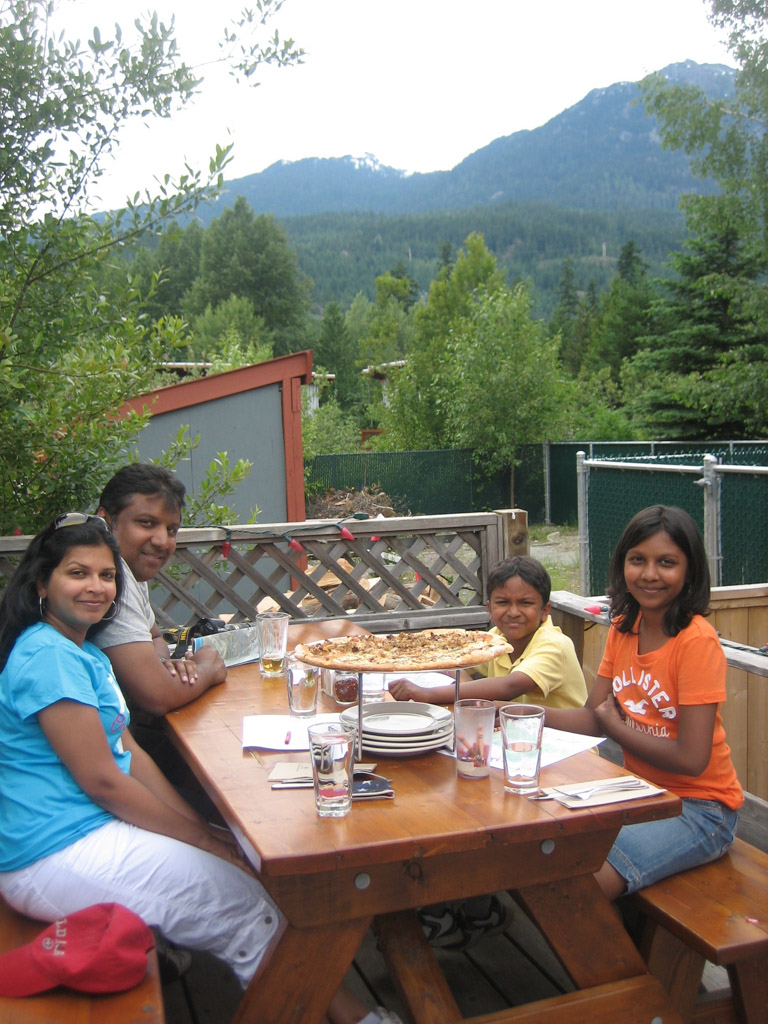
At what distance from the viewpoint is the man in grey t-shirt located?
2.70 metres

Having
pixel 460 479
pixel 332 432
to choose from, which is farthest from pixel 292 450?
pixel 332 432

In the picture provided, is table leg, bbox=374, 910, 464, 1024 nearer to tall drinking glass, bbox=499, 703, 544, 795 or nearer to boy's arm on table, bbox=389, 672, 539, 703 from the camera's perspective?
tall drinking glass, bbox=499, 703, 544, 795

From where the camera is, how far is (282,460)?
9.08 meters

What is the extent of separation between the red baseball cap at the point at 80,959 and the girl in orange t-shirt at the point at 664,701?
113 centimetres

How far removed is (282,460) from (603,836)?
737 centimetres

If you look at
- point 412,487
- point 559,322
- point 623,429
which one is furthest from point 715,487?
point 559,322

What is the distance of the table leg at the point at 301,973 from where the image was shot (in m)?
1.85

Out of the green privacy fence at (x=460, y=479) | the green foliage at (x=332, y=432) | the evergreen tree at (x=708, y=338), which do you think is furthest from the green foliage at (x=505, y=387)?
the green foliage at (x=332, y=432)

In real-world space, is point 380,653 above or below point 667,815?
above

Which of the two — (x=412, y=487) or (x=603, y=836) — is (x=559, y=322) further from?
(x=603, y=836)

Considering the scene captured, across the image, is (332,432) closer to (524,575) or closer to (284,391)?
(284,391)

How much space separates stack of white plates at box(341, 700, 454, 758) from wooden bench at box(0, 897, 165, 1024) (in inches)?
29.0

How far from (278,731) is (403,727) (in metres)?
0.36

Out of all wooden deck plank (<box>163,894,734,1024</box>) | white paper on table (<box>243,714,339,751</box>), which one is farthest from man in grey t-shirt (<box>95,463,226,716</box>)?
wooden deck plank (<box>163,894,734,1024</box>)
